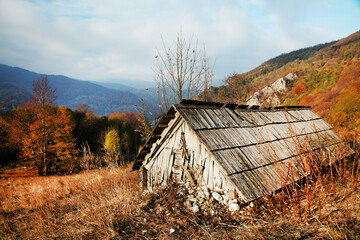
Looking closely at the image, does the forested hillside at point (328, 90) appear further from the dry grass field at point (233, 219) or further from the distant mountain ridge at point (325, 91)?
the dry grass field at point (233, 219)

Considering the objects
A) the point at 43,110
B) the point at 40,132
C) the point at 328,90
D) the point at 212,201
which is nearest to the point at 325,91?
the point at 328,90

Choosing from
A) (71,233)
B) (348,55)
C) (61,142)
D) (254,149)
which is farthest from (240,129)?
(348,55)

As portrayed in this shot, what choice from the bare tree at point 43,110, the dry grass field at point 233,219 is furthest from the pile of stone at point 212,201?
the bare tree at point 43,110

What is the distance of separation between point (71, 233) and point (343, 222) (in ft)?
15.0

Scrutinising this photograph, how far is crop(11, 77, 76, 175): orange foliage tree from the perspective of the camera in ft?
74.0

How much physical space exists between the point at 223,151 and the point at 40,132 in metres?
26.5

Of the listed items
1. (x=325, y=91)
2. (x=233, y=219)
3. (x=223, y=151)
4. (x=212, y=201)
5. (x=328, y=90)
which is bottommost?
(x=233, y=219)

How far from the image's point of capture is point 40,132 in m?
23.0

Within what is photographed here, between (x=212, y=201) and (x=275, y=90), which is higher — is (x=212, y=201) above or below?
below

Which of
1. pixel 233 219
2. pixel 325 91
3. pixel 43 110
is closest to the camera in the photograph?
pixel 233 219

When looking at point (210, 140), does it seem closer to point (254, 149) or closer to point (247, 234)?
point (254, 149)

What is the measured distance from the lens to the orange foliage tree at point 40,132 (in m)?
22.6

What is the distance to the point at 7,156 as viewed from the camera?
30.1 meters

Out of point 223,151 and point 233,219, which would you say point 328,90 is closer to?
point 223,151
